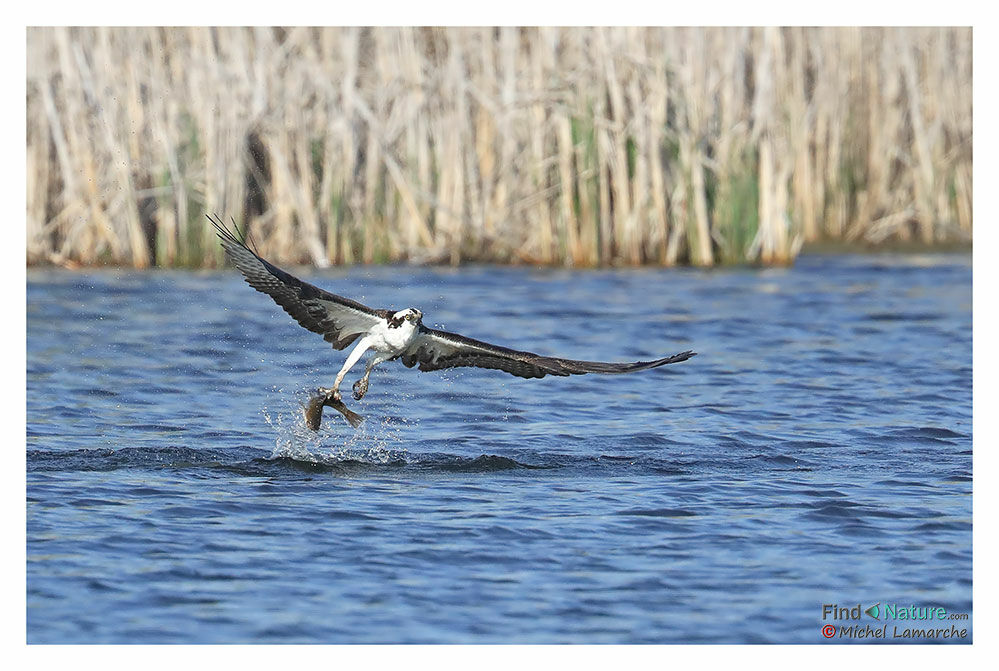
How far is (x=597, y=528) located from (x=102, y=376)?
5.84m

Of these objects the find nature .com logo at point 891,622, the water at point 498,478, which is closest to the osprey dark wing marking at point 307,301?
the water at point 498,478

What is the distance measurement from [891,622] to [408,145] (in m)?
10.8

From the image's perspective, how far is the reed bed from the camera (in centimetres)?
1534

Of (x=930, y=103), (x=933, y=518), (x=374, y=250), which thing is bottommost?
(x=933, y=518)

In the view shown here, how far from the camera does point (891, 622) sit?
6.05 m

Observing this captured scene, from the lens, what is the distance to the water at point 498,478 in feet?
20.0

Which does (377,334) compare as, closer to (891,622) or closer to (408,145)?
(891,622)

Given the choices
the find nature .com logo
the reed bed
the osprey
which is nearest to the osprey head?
the osprey

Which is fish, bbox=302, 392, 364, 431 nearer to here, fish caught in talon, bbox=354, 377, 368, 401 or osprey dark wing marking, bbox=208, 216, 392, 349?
fish caught in talon, bbox=354, 377, 368, 401

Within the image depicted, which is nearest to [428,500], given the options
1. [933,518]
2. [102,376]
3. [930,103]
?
[933,518]

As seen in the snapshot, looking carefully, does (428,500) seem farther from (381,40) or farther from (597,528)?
(381,40)

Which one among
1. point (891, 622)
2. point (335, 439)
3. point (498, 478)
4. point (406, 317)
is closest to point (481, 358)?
point (406, 317)

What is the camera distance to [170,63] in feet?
50.6

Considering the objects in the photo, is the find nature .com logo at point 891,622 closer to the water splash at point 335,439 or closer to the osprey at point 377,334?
the osprey at point 377,334
